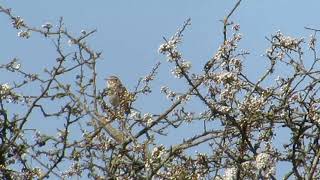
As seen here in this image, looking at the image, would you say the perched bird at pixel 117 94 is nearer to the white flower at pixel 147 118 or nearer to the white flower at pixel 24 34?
the white flower at pixel 147 118

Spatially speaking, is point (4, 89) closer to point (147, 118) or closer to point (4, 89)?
point (4, 89)

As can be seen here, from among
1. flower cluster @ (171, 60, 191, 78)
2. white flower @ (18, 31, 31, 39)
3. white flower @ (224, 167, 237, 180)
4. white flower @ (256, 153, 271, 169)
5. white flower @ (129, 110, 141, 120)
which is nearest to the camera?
white flower @ (256, 153, 271, 169)

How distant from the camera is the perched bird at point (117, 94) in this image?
659cm

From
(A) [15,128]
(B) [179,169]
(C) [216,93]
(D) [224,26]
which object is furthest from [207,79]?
(A) [15,128]

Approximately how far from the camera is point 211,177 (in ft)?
21.2

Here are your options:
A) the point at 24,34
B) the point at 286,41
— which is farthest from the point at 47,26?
the point at 286,41

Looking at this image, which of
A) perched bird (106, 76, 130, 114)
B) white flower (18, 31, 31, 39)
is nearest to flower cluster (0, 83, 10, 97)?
white flower (18, 31, 31, 39)

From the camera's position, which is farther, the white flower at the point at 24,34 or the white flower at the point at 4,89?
the white flower at the point at 24,34

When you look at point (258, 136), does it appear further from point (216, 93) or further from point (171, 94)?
point (171, 94)

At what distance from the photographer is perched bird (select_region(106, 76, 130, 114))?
6586 mm

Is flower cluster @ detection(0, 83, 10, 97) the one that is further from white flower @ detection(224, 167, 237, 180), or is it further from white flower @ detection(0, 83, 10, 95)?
white flower @ detection(224, 167, 237, 180)

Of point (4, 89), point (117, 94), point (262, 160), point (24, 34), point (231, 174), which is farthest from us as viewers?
point (24, 34)

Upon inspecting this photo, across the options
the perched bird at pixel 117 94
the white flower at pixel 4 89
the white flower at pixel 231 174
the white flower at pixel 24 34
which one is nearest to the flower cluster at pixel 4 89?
the white flower at pixel 4 89

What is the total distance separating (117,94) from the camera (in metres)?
6.86
